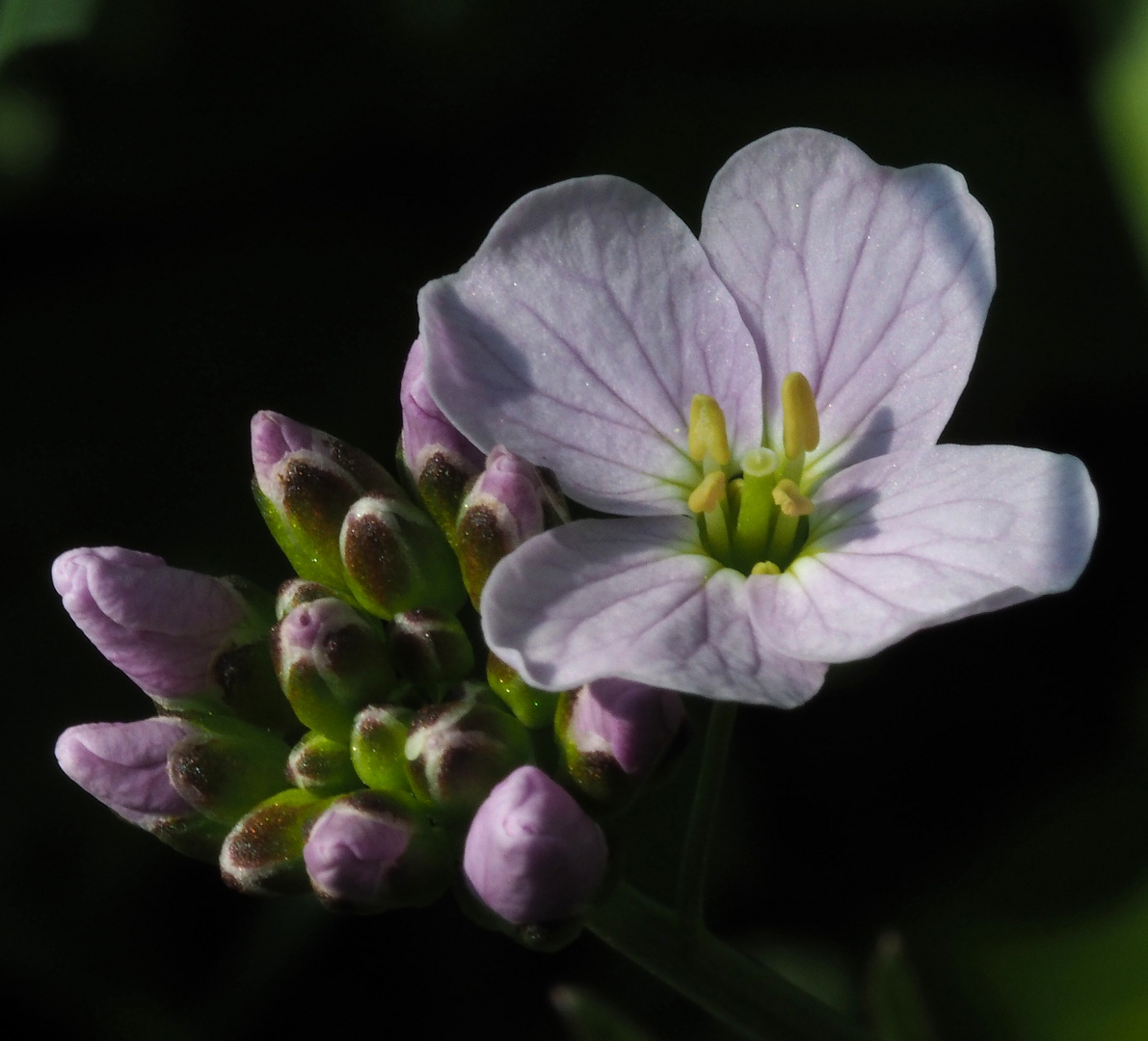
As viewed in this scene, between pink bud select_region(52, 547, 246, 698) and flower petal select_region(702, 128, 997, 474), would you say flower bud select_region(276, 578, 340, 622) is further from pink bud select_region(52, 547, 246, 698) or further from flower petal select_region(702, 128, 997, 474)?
flower petal select_region(702, 128, 997, 474)

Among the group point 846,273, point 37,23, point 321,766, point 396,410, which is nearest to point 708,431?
point 846,273

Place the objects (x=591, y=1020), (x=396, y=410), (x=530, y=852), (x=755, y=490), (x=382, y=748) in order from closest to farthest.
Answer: (x=530, y=852)
(x=382, y=748)
(x=755, y=490)
(x=591, y=1020)
(x=396, y=410)

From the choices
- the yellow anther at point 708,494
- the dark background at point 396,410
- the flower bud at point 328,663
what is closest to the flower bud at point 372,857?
the flower bud at point 328,663

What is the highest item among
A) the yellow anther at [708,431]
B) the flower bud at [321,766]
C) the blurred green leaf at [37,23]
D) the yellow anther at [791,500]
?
the blurred green leaf at [37,23]

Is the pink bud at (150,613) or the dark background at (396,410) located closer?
the pink bud at (150,613)

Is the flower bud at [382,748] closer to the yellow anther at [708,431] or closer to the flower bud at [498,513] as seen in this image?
the flower bud at [498,513]

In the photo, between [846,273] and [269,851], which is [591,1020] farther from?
[846,273]

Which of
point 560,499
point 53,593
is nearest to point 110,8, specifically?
point 53,593
